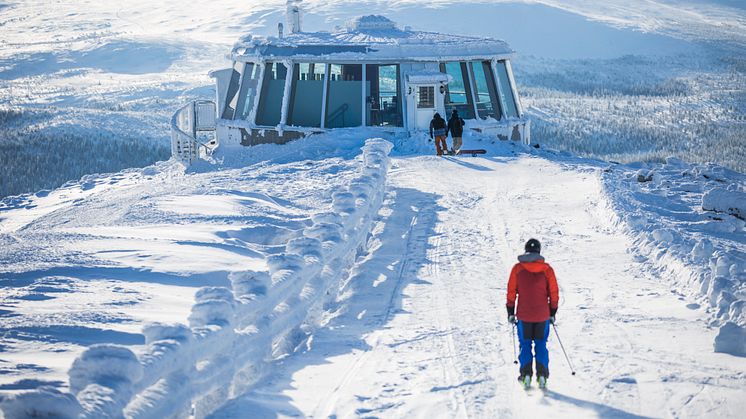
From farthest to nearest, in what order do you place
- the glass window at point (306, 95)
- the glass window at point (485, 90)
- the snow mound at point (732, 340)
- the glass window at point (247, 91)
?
the glass window at point (247, 91) → the glass window at point (485, 90) → the glass window at point (306, 95) → the snow mound at point (732, 340)

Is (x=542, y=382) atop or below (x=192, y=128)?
atop

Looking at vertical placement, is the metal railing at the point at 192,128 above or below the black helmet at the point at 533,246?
below

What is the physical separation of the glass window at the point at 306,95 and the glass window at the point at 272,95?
444mm

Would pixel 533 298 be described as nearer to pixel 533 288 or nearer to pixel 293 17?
pixel 533 288

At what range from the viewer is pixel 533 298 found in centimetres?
974

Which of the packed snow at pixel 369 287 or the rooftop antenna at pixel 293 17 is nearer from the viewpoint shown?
the packed snow at pixel 369 287

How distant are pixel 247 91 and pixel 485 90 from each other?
7.93 m

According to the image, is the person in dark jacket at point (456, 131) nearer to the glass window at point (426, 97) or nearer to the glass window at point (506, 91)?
the glass window at point (426, 97)

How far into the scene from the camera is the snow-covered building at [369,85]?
103 feet

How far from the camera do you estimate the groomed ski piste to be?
29.3 ft

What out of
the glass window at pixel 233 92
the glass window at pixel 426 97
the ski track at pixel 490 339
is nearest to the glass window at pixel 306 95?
the glass window at pixel 233 92

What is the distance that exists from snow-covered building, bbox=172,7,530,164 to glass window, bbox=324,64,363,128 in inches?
1.2

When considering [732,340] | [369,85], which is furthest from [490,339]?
[369,85]

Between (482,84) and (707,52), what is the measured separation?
4343 inches
